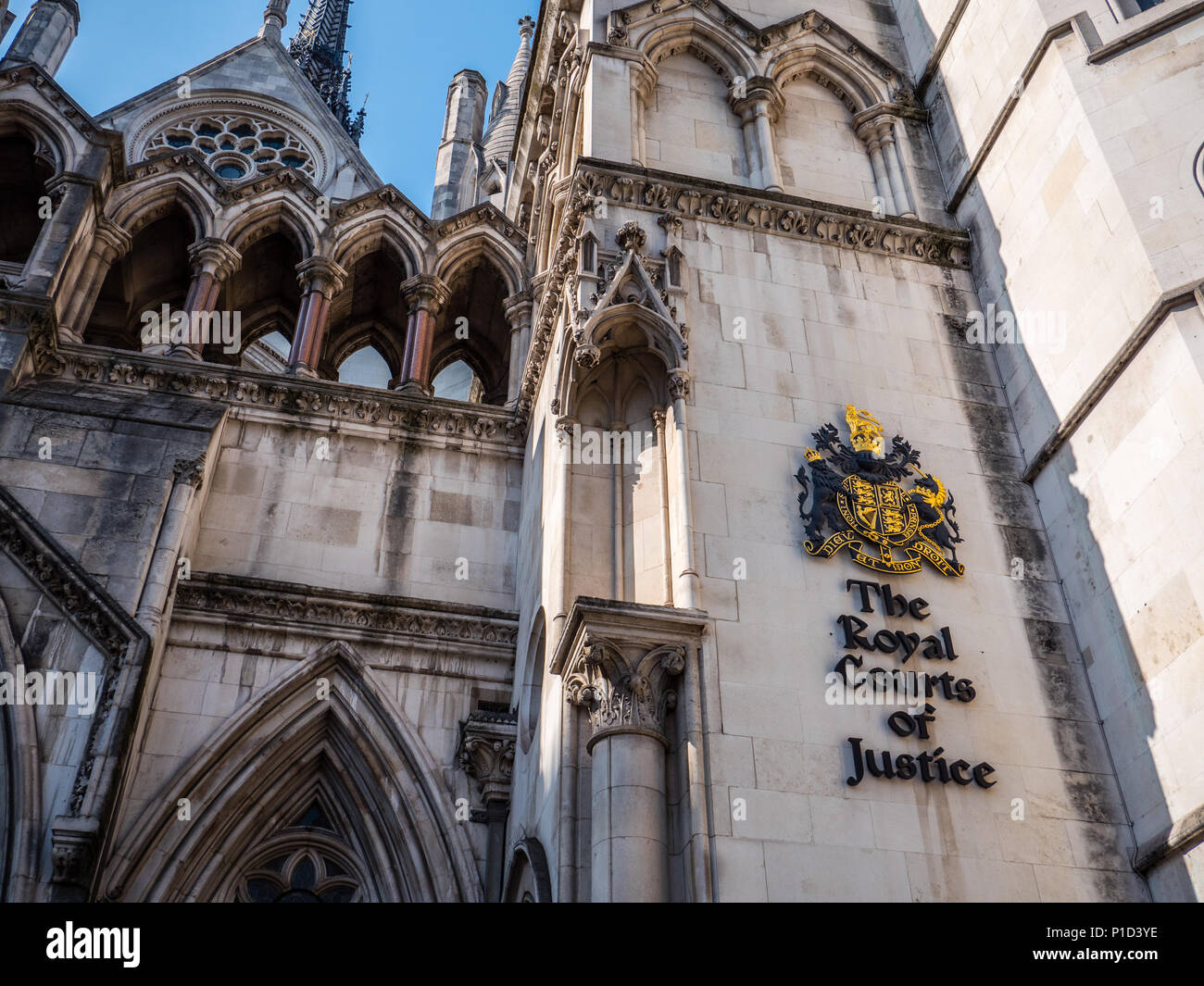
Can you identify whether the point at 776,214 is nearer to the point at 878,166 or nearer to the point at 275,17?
the point at 878,166

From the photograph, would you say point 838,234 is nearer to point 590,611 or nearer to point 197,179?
point 590,611

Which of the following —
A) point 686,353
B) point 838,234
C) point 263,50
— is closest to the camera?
point 686,353

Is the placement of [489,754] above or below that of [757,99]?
below

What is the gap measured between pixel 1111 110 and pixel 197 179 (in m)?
11.6

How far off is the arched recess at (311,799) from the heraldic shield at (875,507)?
4501mm

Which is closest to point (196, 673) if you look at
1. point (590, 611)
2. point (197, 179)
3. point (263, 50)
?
point (590, 611)

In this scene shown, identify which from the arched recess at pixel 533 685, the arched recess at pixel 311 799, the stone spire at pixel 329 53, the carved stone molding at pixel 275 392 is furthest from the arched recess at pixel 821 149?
the stone spire at pixel 329 53

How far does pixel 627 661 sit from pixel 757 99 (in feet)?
27.2

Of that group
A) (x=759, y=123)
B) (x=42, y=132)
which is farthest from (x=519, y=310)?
(x=42, y=132)

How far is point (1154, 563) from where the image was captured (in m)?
8.63

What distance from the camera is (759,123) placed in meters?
13.3

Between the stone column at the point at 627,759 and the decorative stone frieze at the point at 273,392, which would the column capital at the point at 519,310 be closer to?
the decorative stone frieze at the point at 273,392

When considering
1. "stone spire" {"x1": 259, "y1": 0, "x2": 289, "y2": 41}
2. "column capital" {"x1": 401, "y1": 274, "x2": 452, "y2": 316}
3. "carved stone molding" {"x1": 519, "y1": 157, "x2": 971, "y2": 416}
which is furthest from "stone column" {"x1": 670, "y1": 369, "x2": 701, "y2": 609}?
"stone spire" {"x1": 259, "y1": 0, "x2": 289, "y2": 41}
